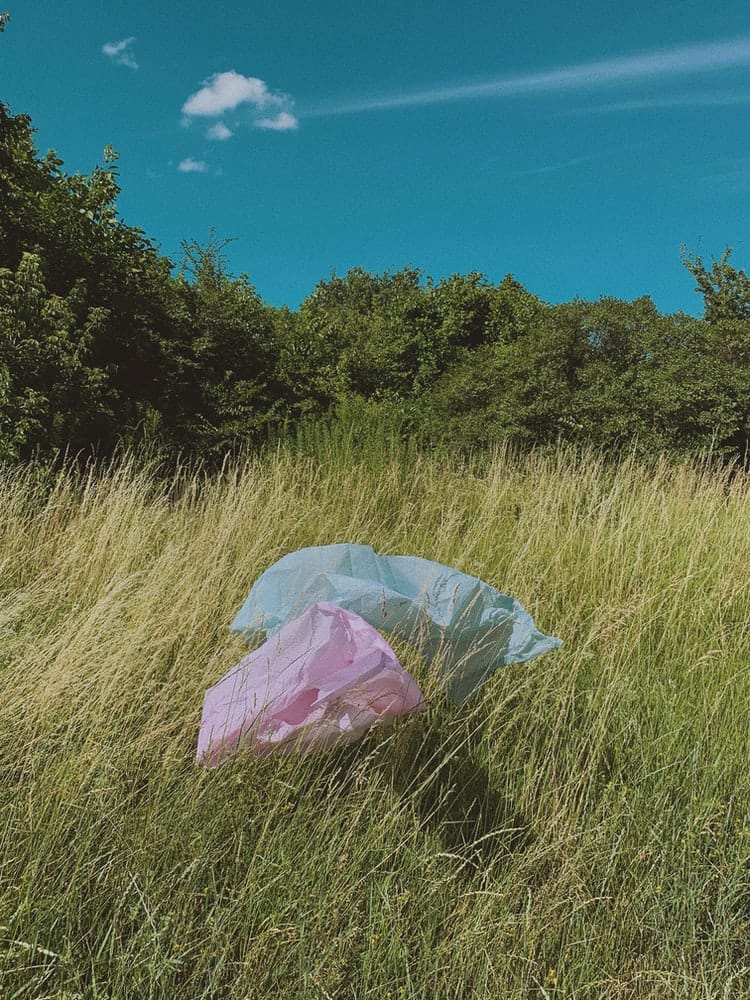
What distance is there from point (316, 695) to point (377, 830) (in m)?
0.43

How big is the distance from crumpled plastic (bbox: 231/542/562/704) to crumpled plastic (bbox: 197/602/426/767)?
0.22 metres

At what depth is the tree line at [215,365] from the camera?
7.23 metres

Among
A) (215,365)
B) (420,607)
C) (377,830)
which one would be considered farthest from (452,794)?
(215,365)

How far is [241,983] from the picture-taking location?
1840 mm

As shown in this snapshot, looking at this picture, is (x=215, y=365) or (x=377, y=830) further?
(x=215, y=365)

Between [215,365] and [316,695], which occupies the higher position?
[215,365]

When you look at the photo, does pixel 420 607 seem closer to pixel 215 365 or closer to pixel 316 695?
pixel 316 695

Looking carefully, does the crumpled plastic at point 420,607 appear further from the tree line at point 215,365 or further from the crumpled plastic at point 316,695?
the tree line at point 215,365

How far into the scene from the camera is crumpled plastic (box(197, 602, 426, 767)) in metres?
2.07

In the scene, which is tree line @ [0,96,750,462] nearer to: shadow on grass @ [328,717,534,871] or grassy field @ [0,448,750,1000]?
grassy field @ [0,448,750,1000]

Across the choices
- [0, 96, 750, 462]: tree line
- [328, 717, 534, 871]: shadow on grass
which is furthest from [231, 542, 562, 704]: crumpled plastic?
[0, 96, 750, 462]: tree line

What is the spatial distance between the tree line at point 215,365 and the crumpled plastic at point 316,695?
5.18m

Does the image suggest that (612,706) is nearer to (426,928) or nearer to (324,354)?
(426,928)

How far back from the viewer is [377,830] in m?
2.19
